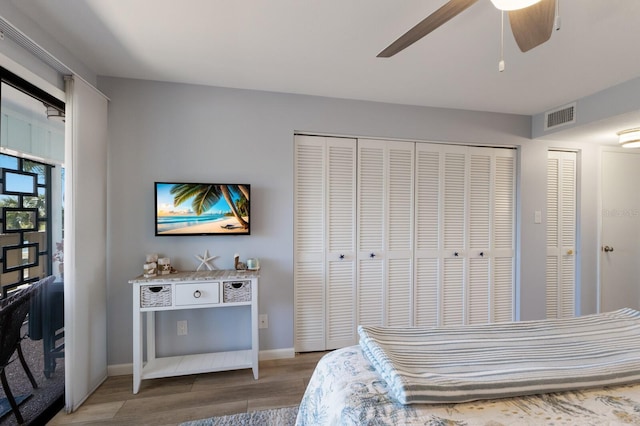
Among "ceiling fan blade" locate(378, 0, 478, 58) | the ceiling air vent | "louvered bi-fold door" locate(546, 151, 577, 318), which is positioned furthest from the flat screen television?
"louvered bi-fold door" locate(546, 151, 577, 318)

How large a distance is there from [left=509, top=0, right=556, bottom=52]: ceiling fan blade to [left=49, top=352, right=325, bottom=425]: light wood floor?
2477mm

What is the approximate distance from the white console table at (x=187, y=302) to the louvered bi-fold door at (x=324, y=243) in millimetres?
561

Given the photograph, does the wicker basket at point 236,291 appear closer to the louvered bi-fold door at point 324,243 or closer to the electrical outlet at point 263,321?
the electrical outlet at point 263,321

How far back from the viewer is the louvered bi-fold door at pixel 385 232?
8.92 feet

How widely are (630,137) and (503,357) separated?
2.99 m

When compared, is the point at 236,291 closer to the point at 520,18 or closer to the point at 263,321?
the point at 263,321

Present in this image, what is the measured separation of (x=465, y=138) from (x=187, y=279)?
115 inches

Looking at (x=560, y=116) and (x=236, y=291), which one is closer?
(x=236, y=291)

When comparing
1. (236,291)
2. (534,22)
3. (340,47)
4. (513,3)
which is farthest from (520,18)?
(236,291)

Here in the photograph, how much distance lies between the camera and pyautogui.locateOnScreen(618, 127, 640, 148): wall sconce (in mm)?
2588

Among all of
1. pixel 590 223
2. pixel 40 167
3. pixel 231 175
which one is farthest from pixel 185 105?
pixel 590 223

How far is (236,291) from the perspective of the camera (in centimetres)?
212

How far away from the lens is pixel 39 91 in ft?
5.62

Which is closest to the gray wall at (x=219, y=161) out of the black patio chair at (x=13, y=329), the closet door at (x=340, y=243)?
the closet door at (x=340, y=243)
